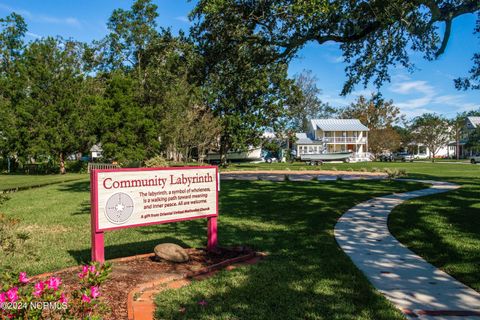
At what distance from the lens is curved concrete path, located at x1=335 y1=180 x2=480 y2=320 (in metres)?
4.17

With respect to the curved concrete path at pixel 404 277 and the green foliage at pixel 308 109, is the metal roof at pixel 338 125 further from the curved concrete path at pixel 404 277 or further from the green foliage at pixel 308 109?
the curved concrete path at pixel 404 277

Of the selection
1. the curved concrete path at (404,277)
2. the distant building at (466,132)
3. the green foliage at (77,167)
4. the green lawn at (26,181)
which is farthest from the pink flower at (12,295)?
the distant building at (466,132)

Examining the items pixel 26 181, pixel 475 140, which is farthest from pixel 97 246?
pixel 475 140

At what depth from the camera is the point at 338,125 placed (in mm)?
72438

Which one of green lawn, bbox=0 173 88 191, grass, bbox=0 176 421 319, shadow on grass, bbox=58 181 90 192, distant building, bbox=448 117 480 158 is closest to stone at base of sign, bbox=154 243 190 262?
grass, bbox=0 176 421 319

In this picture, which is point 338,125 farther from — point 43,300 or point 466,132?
point 43,300

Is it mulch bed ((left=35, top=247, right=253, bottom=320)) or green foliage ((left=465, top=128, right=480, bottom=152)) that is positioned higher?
green foliage ((left=465, top=128, right=480, bottom=152))

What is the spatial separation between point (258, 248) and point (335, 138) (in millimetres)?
68266

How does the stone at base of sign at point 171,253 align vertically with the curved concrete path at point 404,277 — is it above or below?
above

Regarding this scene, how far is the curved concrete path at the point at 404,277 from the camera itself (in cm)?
417

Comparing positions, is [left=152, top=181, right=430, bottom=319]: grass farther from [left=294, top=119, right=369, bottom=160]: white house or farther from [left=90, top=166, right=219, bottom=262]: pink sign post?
[left=294, top=119, right=369, bottom=160]: white house

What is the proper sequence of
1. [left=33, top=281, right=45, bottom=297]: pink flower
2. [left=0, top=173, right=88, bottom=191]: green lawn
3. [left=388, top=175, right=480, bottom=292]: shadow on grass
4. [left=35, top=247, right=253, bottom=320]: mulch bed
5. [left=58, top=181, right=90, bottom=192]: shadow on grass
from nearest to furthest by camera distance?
[left=33, top=281, right=45, bottom=297]: pink flower < [left=35, top=247, right=253, bottom=320]: mulch bed < [left=388, top=175, right=480, bottom=292]: shadow on grass < [left=58, top=181, right=90, bottom=192]: shadow on grass < [left=0, top=173, right=88, bottom=191]: green lawn

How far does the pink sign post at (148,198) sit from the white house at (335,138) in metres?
65.6

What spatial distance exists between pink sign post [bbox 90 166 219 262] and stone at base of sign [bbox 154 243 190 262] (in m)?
0.41
